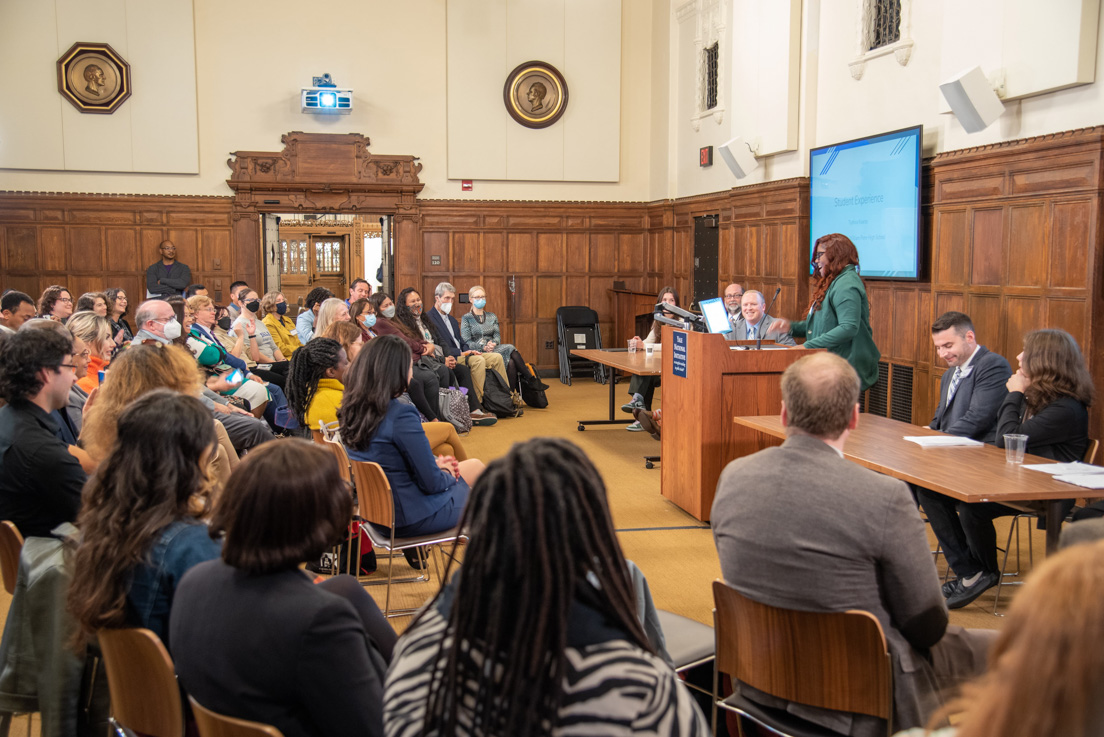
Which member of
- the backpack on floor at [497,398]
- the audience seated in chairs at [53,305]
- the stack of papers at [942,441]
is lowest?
the backpack on floor at [497,398]

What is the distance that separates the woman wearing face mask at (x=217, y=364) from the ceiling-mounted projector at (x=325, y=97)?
18.8 ft

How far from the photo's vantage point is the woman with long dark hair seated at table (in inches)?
154

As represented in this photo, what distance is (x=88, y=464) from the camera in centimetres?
324

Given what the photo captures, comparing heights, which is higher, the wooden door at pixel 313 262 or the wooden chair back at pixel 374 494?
the wooden door at pixel 313 262

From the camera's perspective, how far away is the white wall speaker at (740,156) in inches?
387

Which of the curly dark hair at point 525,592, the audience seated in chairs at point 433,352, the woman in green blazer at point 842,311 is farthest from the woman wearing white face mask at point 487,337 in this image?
the curly dark hair at point 525,592

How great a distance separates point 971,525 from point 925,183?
4.16 meters

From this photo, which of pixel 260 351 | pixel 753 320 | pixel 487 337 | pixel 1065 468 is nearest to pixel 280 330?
pixel 260 351

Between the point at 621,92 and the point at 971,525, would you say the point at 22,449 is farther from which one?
the point at 621,92

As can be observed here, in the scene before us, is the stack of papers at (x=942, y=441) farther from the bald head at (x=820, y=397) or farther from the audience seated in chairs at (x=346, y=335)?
the audience seated in chairs at (x=346, y=335)

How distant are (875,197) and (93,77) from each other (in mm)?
9526

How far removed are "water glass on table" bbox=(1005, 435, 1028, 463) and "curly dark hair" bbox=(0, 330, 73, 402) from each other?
354 cm

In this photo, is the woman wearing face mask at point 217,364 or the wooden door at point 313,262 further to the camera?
the wooden door at point 313,262

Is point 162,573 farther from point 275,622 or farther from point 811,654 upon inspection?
point 811,654
